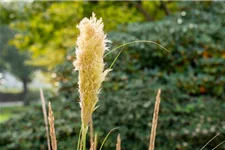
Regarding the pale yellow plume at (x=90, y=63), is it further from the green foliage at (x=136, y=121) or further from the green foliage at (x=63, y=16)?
the green foliage at (x=63, y=16)

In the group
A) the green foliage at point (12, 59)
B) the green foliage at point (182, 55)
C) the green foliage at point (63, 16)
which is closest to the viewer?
the green foliage at point (182, 55)

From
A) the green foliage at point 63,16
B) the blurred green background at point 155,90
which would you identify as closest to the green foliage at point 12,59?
the green foliage at point 63,16

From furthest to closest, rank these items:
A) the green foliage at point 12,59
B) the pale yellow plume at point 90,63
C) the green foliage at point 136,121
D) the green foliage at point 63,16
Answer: the green foliage at point 12,59, the green foliage at point 63,16, the green foliage at point 136,121, the pale yellow plume at point 90,63

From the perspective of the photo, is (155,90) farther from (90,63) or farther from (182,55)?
(90,63)

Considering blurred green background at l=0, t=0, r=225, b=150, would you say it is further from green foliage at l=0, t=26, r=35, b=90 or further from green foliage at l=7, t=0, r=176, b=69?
green foliage at l=0, t=26, r=35, b=90

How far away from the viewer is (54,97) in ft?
16.3

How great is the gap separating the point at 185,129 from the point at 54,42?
5.79m

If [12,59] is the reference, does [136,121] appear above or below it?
below

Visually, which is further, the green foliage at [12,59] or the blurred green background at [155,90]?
the green foliage at [12,59]

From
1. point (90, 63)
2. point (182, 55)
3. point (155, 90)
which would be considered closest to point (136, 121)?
point (155, 90)

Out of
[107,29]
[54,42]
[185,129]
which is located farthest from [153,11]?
[185,129]

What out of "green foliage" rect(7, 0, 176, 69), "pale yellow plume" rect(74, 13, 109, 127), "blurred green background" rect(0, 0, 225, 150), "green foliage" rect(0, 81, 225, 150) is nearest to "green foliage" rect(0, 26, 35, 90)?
"green foliage" rect(7, 0, 176, 69)

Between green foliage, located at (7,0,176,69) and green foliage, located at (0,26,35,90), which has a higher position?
green foliage, located at (0,26,35,90)

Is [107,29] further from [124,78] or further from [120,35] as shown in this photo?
[124,78]
